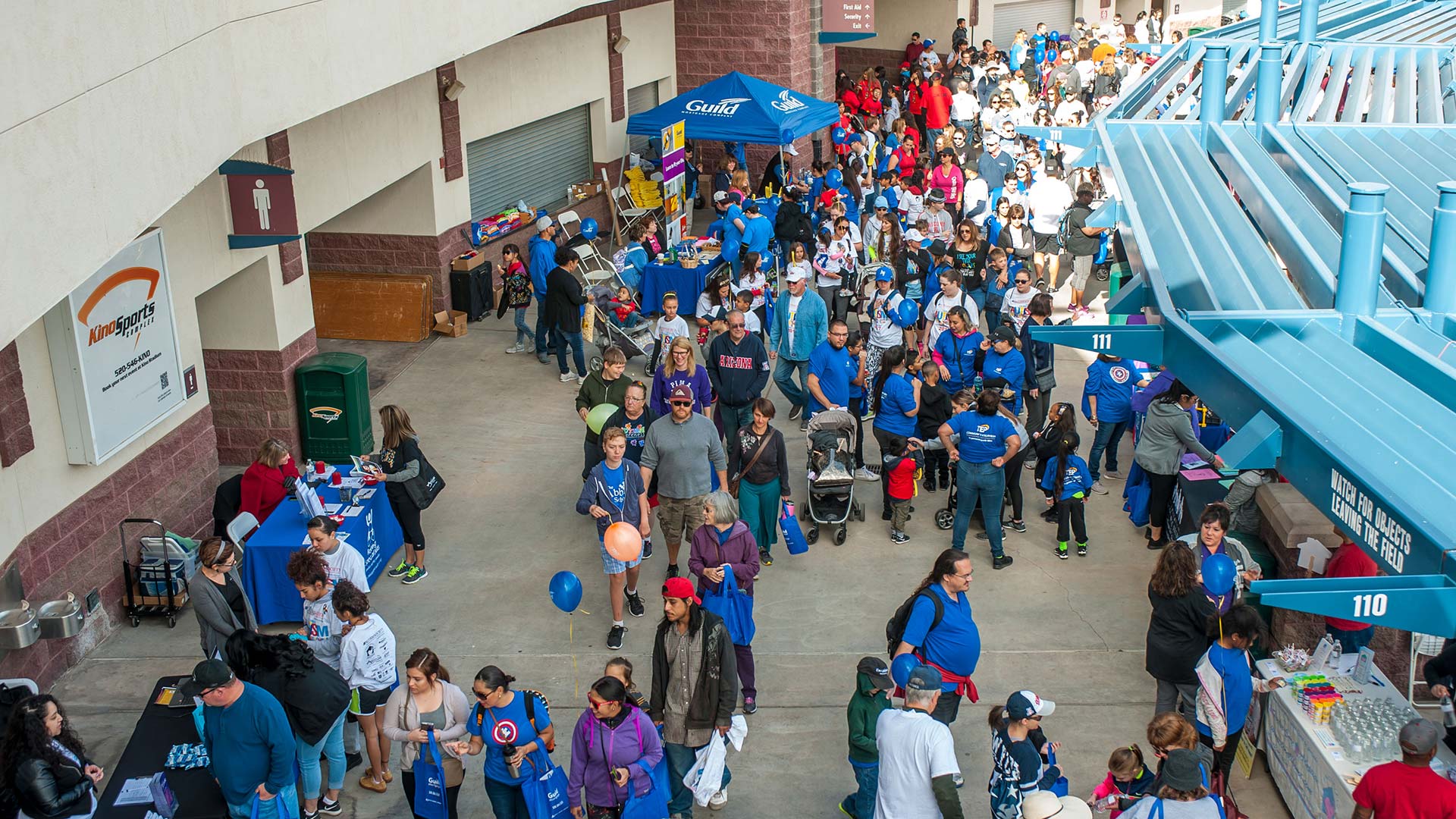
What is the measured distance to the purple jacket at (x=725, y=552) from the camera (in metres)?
8.31

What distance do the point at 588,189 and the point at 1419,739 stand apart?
16831 millimetres

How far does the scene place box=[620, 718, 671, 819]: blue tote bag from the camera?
22.6ft

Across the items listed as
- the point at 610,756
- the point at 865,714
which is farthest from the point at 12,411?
the point at 865,714

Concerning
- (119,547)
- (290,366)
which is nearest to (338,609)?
(119,547)

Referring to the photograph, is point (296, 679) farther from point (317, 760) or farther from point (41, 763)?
point (41, 763)

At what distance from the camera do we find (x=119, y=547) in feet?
33.6

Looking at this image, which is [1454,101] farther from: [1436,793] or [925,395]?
[1436,793]

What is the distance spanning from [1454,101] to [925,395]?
15.1 ft

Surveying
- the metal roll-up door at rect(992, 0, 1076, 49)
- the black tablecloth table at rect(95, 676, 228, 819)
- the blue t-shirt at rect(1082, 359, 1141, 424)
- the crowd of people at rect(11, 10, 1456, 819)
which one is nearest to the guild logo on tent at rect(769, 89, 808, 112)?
the crowd of people at rect(11, 10, 1456, 819)

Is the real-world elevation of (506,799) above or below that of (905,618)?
below

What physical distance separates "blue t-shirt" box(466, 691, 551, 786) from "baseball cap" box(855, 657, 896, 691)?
1.63 meters

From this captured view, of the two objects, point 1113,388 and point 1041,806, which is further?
point 1113,388

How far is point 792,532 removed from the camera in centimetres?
1035

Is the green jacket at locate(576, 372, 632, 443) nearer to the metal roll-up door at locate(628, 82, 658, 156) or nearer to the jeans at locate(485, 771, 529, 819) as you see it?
the jeans at locate(485, 771, 529, 819)
